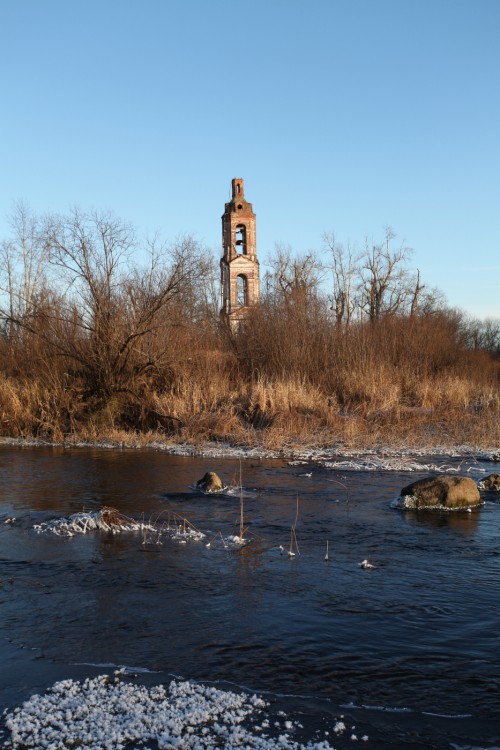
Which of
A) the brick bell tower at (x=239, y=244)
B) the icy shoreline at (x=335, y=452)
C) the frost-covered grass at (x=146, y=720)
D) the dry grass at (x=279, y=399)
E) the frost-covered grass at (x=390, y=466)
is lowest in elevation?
the frost-covered grass at (x=146, y=720)

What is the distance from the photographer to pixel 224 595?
17.1ft

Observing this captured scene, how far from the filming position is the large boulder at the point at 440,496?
8.16 meters

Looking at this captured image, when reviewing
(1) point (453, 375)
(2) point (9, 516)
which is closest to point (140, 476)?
(2) point (9, 516)

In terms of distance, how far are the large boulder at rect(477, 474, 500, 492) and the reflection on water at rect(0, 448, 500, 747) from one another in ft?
4.20

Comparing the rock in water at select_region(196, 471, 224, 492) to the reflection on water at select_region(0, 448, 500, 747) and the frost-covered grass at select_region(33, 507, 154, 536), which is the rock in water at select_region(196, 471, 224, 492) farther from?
the frost-covered grass at select_region(33, 507, 154, 536)

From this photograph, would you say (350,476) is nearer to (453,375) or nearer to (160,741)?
(160,741)

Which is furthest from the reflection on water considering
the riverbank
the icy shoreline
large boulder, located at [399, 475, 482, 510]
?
the icy shoreline

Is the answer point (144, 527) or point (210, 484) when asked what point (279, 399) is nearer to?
point (210, 484)

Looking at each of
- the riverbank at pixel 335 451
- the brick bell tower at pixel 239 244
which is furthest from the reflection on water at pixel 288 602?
the brick bell tower at pixel 239 244

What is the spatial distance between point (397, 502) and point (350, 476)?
2340 mm

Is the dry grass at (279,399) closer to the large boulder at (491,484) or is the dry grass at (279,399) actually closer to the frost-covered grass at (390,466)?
the frost-covered grass at (390,466)

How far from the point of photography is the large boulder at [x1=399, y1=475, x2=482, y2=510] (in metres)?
8.16

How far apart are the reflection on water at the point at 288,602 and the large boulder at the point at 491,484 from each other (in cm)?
128

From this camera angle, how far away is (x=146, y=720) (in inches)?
136
